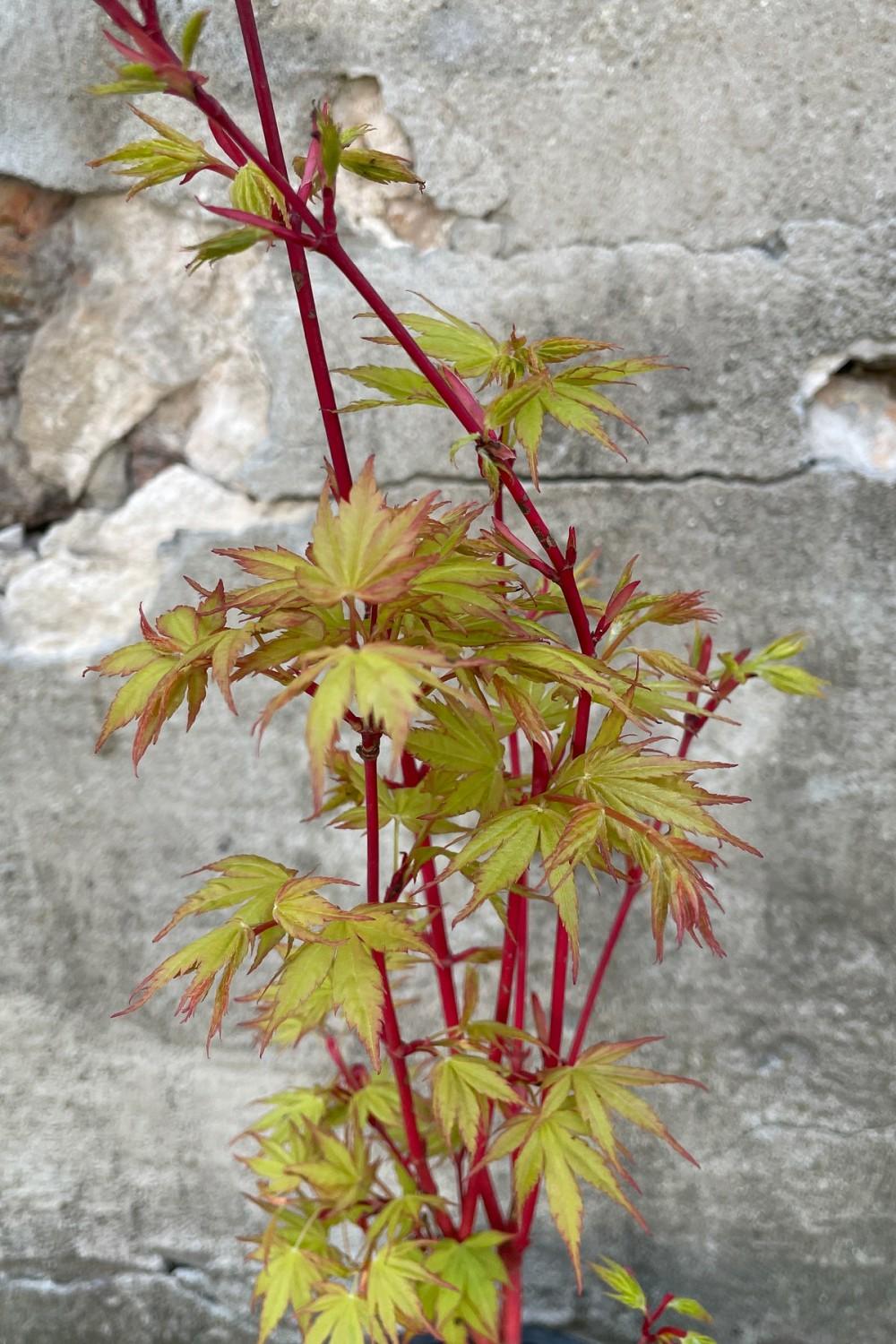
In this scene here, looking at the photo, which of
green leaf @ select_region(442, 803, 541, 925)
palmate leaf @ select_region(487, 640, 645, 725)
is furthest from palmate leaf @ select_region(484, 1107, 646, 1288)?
palmate leaf @ select_region(487, 640, 645, 725)

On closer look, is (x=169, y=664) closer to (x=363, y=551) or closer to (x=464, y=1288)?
(x=363, y=551)

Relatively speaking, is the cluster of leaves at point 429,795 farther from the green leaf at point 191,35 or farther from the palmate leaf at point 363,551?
the green leaf at point 191,35

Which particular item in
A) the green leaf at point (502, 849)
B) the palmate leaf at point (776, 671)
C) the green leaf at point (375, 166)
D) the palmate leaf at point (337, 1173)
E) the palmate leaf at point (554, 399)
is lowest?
the palmate leaf at point (337, 1173)

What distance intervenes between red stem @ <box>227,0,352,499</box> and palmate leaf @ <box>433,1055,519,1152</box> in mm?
442

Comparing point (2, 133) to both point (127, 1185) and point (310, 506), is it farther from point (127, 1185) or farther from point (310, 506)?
point (127, 1185)

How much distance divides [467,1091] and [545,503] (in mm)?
634

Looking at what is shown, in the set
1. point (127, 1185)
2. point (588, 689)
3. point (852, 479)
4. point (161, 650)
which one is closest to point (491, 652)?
point (588, 689)

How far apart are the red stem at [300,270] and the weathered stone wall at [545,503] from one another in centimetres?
43

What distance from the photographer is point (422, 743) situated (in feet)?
2.20

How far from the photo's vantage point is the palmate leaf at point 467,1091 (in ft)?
2.34

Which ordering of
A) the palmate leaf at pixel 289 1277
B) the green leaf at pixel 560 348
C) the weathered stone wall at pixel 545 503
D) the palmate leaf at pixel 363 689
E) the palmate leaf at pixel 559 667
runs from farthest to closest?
the weathered stone wall at pixel 545 503
the palmate leaf at pixel 289 1277
the green leaf at pixel 560 348
the palmate leaf at pixel 559 667
the palmate leaf at pixel 363 689

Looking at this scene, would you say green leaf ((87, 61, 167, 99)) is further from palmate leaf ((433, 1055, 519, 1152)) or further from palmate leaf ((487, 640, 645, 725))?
palmate leaf ((433, 1055, 519, 1152))

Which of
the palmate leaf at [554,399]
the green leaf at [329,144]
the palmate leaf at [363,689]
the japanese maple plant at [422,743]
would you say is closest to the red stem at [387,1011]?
the japanese maple plant at [422,743]

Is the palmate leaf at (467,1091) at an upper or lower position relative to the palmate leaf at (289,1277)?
upper
